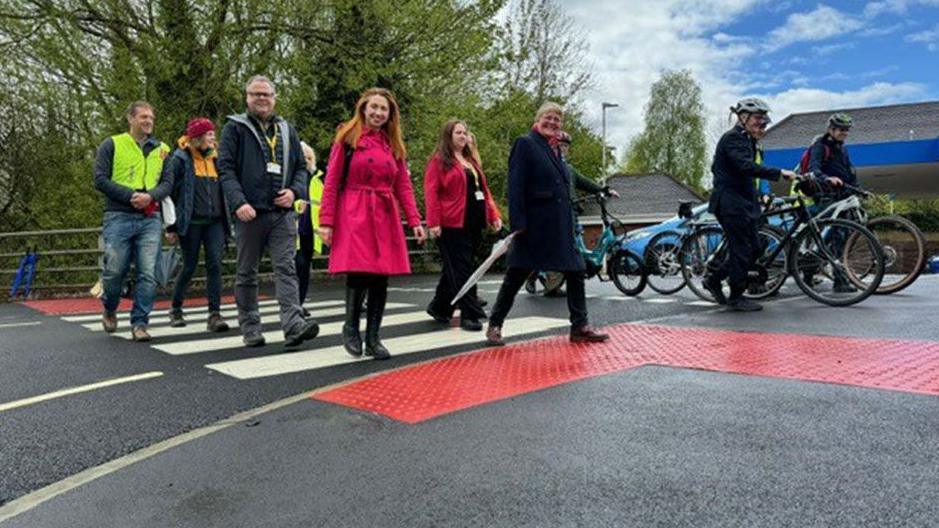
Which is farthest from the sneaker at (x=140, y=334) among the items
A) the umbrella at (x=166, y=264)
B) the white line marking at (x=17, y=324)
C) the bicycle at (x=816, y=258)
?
the bicycle at (x=816, y=258)

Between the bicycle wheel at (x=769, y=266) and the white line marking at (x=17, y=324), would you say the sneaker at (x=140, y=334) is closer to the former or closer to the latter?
the white line marking at (x=17, y=324)

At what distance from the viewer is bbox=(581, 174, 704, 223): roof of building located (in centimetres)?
3997

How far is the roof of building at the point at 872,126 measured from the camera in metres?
34.2

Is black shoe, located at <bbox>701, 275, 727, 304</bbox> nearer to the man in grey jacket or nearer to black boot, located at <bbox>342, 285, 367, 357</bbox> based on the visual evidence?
black boot, located at <bbox>342, 285, 367, 357</bbox>

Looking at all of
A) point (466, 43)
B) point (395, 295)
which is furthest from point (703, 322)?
point (466, 43)

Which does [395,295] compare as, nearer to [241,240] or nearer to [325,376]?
[241,240]

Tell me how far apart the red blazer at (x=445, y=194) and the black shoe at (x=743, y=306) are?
9.95 feet

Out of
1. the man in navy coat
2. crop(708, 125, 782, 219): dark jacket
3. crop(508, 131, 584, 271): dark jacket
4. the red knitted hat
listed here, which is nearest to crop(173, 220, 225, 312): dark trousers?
the red knitted hat

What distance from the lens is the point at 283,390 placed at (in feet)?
13.0

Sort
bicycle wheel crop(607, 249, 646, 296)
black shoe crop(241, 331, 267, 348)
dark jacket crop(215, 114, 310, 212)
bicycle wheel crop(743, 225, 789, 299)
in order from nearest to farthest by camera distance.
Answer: dark jacket crop(215, 114, 310, 212)
black shoe crop(241, 331, 267, 348)
bicycle wheel crop(743, 225, 789, 299)
bicycle wheel crop(607, 249, 646, 296)

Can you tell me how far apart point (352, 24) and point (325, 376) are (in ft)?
38.6

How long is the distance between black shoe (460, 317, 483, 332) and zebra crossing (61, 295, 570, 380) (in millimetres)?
75

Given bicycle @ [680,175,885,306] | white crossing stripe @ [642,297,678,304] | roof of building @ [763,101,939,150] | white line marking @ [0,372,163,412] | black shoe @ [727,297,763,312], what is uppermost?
roof of building @ [763,101,939,150]

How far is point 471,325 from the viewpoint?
6332 mm
